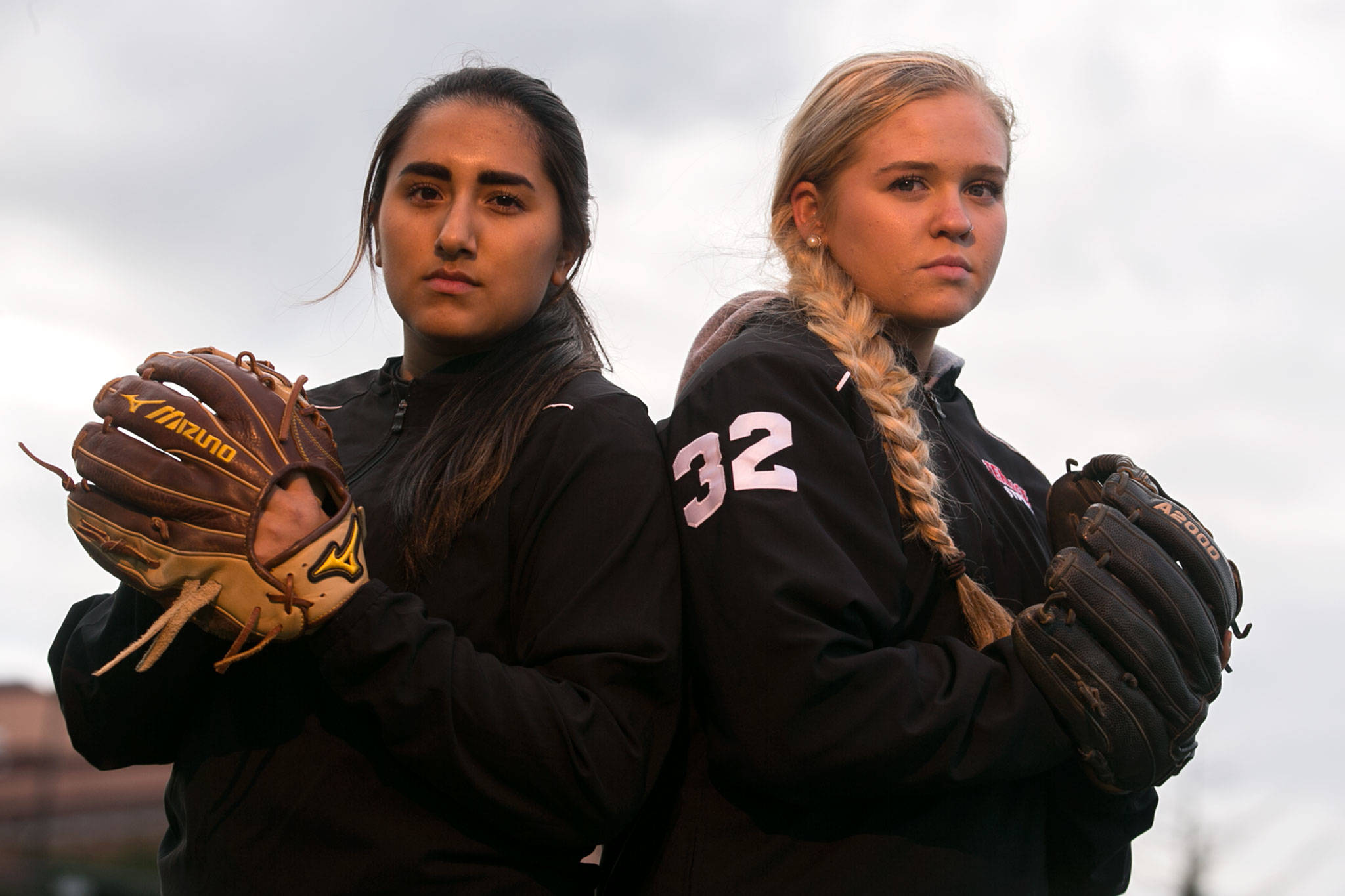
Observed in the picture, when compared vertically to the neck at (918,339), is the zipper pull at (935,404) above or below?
below

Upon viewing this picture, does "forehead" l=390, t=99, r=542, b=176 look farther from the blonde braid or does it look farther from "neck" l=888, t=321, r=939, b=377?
"neck" l=888, t=321, r=939, b=377

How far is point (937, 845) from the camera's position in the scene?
1.98 m

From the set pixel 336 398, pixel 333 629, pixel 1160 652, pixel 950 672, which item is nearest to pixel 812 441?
pixel 950 672

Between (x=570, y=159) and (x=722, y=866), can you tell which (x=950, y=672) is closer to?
(x=722, y=866)

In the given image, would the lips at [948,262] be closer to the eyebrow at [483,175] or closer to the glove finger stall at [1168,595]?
the glove finger stall at [1168,595]

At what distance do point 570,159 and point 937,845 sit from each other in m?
1.62

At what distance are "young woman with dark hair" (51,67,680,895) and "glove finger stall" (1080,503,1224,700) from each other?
83 cm

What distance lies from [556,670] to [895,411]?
87 centimetres

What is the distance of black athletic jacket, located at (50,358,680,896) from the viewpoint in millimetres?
1756

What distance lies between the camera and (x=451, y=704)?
5.71ft

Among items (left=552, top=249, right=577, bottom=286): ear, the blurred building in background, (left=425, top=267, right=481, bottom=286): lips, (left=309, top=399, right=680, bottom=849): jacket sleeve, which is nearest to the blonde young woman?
(left=309, top=399, right=680, bottom=849): jacket sleeve

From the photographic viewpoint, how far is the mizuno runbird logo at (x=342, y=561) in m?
1.75

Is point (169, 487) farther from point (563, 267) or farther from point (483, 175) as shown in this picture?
point (563, 267)

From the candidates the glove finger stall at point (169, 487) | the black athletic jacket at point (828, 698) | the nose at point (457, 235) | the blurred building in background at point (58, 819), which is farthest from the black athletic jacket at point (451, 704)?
the blurred building in background at point (58, 819)
